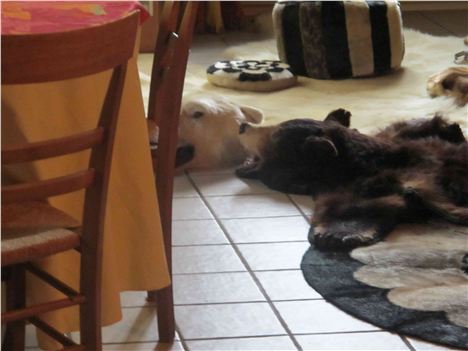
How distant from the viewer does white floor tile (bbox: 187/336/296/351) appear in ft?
6.89

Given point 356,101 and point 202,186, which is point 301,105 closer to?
point 356,101

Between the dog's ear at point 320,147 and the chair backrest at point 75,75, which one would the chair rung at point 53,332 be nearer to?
the chair backrest at point 75,75

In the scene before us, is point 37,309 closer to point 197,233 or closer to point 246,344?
point 246,344

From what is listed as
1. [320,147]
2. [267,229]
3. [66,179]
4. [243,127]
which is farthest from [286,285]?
[66,179]

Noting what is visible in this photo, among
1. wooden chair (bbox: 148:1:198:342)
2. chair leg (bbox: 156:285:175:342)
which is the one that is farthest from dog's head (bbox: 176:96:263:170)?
chair leg (bbox: 156:285:175:342)

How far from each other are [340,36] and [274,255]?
200cm

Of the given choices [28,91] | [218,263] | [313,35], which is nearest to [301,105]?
[313,35]

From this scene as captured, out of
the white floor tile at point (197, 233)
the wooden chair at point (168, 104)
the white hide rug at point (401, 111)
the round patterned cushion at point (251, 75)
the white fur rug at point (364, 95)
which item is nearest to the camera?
the wooden chair at point (168, 104)

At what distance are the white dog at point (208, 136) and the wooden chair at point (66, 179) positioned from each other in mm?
1586

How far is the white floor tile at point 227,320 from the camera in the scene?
2176 millimetres

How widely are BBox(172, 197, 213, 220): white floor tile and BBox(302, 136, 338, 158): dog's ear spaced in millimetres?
404

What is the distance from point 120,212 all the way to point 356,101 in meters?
2.29

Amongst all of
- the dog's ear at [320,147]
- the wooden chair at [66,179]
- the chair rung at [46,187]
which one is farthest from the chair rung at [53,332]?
the dog's ear at [320,147]

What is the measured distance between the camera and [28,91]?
1725mm
